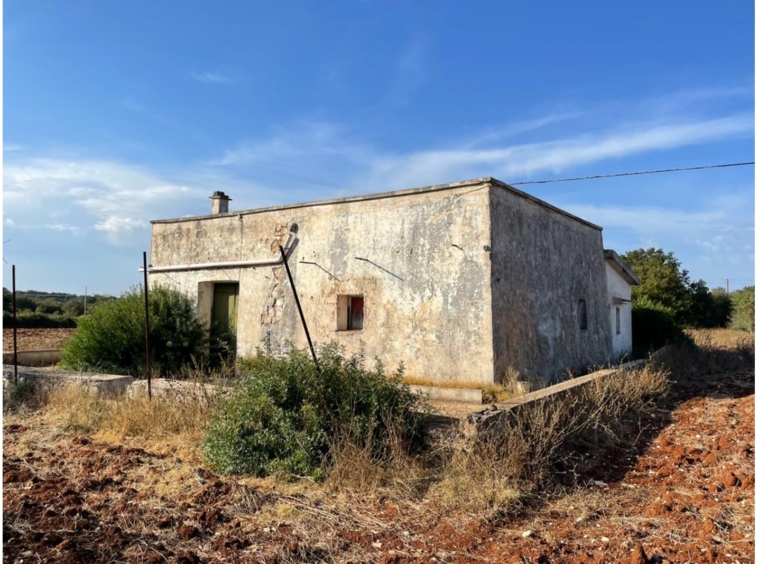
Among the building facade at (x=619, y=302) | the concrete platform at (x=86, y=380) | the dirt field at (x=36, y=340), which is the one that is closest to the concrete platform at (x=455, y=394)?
the concrete platform at (x=86, y=380)

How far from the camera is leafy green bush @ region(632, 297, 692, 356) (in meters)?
18.1

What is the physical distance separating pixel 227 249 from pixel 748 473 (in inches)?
444

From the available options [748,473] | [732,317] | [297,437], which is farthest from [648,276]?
[297,437]

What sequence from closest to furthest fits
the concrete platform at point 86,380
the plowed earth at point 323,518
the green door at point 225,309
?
the plowed earth at point 323,518, the concrete platform at point 86,380, the green door at point 225,309

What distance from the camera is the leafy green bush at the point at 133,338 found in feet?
40.0

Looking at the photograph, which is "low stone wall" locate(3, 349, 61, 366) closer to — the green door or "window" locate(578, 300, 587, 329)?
the green door

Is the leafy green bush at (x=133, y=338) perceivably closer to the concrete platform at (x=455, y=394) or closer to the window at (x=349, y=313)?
the window at (x=349, y=313)

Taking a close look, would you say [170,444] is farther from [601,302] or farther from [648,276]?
[648,276]

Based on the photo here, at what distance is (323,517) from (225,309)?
1021 centimetres

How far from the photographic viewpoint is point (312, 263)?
40.2 feet

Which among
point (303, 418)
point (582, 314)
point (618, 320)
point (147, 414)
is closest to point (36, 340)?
point (147, 414)

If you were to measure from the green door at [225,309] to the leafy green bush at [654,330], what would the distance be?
41.0ft

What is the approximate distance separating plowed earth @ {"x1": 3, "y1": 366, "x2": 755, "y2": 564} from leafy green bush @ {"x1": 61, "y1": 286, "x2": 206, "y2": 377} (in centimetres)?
592

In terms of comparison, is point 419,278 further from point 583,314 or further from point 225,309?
point 225,309
